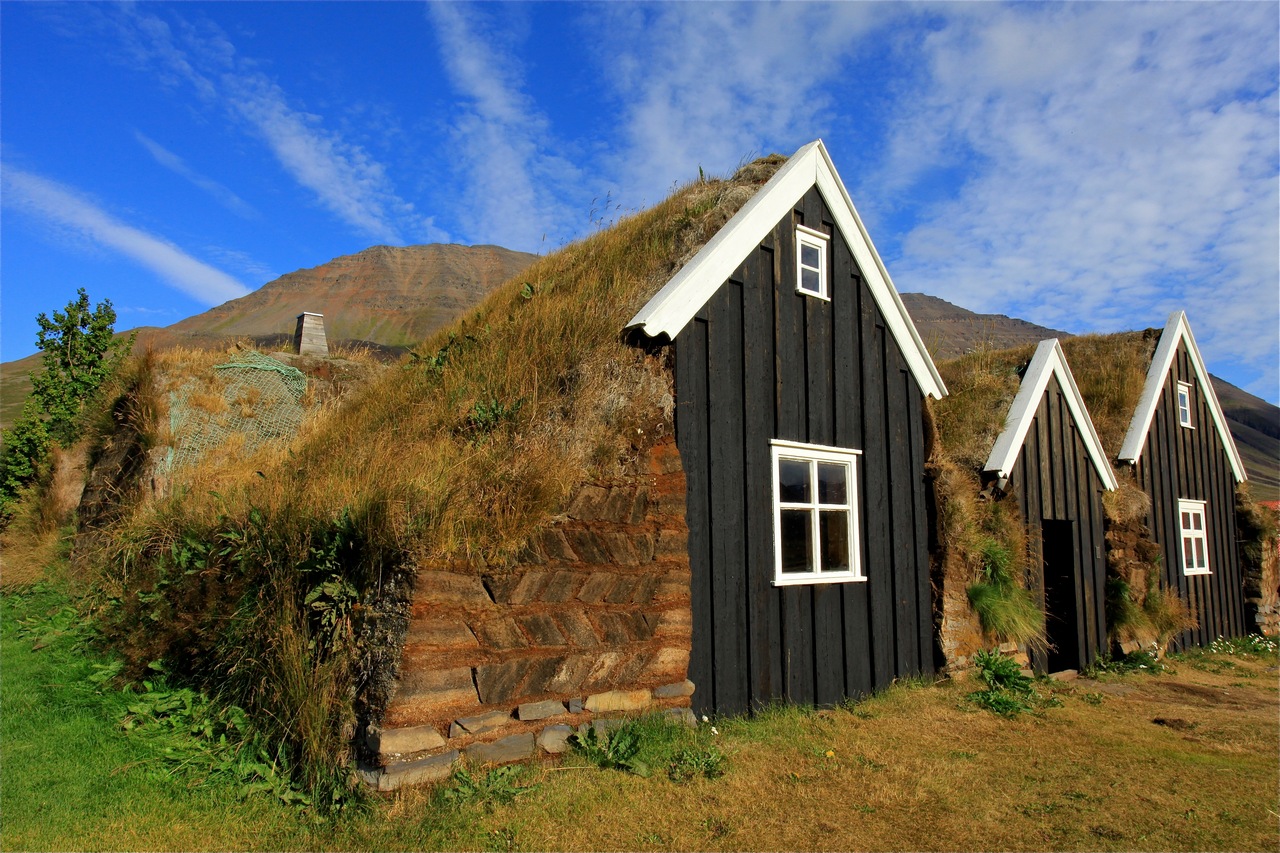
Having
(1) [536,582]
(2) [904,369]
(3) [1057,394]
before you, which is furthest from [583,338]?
(3) [1057,394]

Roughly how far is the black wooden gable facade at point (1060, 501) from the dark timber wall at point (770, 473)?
2.51m

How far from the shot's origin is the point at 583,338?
7680mm

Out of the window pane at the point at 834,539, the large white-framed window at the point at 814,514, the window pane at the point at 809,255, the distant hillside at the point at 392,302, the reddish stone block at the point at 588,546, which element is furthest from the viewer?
the distant hillside at the point at 392,302

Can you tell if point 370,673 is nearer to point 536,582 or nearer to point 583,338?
point 536,582

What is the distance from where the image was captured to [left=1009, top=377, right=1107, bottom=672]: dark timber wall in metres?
11.3

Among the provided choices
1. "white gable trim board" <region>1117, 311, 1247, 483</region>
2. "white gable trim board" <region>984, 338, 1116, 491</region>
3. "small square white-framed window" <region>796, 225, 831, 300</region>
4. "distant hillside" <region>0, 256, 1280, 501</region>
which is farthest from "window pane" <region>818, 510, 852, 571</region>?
"distant hillside" <region>0, 256, 1280, 501</region>

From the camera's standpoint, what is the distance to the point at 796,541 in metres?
8.16

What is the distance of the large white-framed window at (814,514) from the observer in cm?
802

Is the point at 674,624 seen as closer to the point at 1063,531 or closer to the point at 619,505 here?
the point at 619,505

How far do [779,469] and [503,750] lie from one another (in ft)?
13.8

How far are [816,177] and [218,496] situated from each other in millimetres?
7316

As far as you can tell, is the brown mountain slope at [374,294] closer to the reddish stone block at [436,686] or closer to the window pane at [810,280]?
the window pane at [810,280]

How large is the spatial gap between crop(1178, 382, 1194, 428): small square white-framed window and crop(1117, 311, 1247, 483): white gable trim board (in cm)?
63

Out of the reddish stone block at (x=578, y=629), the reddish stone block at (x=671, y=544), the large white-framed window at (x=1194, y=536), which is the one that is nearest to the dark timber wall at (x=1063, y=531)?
the large white-framed window at (x=1194, y=536)
